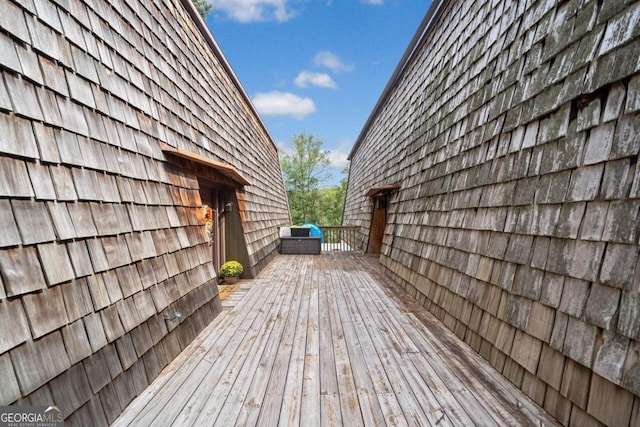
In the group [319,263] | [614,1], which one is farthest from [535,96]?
[319,263]

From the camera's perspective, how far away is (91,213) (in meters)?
1.92

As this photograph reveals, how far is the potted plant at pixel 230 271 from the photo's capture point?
5.32m

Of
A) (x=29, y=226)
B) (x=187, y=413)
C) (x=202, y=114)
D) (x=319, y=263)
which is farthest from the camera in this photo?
(x=319, y=263)

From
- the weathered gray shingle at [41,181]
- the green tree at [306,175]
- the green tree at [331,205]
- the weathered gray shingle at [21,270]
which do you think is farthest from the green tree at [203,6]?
the green tree at [331,205]

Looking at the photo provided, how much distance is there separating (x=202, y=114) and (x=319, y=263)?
4.80 meters

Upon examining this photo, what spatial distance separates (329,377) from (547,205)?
2.08 meters

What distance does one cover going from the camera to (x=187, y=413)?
1845 millimetres

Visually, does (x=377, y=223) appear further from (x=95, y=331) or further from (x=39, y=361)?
(x=39, y=361)

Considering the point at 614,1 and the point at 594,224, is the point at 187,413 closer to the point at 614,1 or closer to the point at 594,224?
the point at 594,224

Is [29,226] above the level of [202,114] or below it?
below

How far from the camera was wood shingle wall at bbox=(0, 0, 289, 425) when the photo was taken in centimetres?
143

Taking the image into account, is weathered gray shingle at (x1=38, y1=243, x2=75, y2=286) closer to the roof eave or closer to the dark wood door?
the roof eave

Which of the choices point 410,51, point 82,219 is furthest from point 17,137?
point 410,51

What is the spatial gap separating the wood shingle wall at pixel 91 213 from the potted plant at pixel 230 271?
176 centimetres
